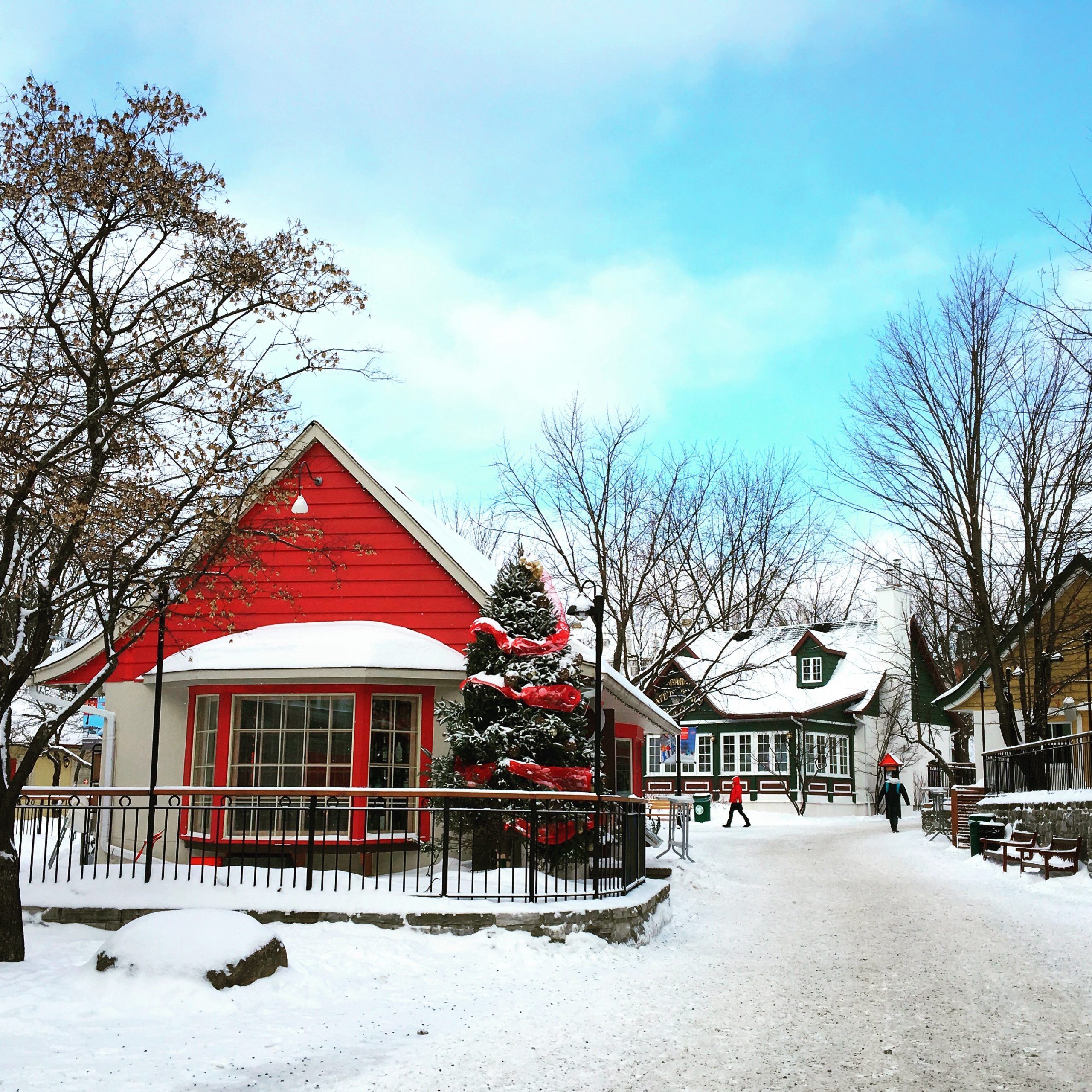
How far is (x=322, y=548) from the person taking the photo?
1504cm

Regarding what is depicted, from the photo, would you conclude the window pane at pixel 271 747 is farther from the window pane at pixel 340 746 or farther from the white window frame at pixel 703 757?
the white window frame at pixel 703 757

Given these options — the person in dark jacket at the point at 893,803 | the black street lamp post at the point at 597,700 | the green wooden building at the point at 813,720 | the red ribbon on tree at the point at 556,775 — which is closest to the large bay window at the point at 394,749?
the red ribbon on tree at the point at 556,775

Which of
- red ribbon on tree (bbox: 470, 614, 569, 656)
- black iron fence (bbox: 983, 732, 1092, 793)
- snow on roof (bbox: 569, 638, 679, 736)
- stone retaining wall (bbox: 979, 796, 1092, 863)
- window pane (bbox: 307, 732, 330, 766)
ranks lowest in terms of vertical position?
stone retaining wall (bbox: 979, 796, 1092, 863)

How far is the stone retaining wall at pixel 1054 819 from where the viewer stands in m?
16.3

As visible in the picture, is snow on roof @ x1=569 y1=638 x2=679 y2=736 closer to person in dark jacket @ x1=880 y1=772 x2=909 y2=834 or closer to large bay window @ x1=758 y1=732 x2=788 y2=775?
person in dark jacket @ x1=880 y1=772 x2=909 y2=834

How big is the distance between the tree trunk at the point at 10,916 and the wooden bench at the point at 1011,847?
13646 millimetres

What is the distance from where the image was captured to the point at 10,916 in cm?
898

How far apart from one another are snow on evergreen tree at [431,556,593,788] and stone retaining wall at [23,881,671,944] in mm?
2618

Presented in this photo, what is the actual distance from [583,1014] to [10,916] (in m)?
4.66

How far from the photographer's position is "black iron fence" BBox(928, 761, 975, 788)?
112 feet

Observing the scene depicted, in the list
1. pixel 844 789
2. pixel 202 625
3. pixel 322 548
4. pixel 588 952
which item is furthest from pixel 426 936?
pixel 844 789

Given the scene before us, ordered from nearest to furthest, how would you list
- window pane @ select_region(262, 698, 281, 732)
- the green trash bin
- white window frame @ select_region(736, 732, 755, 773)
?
window pane @ select_region(262, 698, 281, 732) → the green trash bin → white window frame @ select_region(736, 732, 755, 773)

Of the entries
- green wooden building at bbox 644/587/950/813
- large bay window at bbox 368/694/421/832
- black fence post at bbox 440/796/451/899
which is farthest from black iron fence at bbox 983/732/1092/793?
green wooden building at bbox 644/587/950/813

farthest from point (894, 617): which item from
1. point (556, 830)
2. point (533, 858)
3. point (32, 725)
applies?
point (533, 858)
